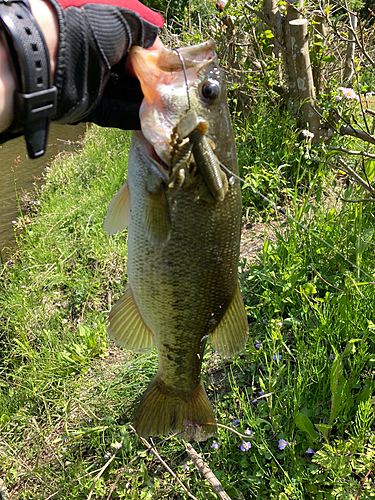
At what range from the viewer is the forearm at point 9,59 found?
134 cm

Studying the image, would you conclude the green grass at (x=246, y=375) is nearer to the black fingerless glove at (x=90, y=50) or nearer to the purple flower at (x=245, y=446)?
the purple flower at (x=245, y=446)

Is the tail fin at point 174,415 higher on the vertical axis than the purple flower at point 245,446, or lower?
higher

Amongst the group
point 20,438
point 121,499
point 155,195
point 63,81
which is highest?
point 63,81

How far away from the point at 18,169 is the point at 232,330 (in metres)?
6.84

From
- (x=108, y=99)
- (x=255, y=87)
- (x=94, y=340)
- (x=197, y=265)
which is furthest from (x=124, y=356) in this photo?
(x=255, y=87)

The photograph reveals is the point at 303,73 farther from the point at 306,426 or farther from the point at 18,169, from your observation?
the point at 18,169

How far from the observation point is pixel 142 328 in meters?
2.00

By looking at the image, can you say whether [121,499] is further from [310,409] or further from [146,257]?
[146,257]

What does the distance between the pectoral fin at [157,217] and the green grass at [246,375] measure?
89 cm

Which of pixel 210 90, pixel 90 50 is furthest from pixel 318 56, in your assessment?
pixel 90 50

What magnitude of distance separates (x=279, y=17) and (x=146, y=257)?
12.7 ft

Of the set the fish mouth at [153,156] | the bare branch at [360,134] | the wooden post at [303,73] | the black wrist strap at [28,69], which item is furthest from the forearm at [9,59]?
the wooden post at [303,73]

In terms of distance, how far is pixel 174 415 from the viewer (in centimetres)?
197

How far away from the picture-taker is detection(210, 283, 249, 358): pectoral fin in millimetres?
1896
